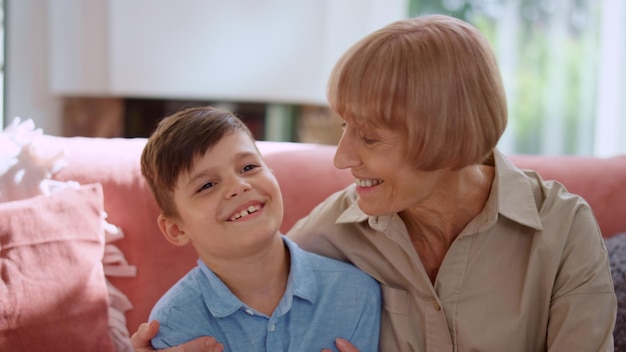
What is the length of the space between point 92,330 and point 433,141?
2.84 feet

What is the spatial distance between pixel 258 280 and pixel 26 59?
11.7 feet

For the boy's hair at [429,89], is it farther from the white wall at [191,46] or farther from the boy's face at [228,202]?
the white wall at [191,46]

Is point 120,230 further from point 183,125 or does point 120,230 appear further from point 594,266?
point 594,266

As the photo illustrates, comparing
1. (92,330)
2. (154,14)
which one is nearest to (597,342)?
(92,330)

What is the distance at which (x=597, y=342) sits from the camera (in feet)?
4.92

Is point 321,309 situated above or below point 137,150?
below

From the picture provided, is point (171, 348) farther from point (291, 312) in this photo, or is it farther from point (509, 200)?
point (509, 200)

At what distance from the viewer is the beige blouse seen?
152 cm

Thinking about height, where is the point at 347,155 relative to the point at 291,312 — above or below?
above

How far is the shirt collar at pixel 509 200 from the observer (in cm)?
159

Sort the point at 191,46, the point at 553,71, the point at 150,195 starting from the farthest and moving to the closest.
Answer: the point at 553,71, the point at 191,46, the point at 150,195

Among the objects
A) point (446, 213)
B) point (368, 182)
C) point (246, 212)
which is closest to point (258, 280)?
point (246, 212)

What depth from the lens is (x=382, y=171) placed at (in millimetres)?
1520

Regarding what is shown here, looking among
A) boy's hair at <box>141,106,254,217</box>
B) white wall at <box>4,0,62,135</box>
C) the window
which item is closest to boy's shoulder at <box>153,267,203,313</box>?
boy's hair at <box>141,106,254,217</box>
